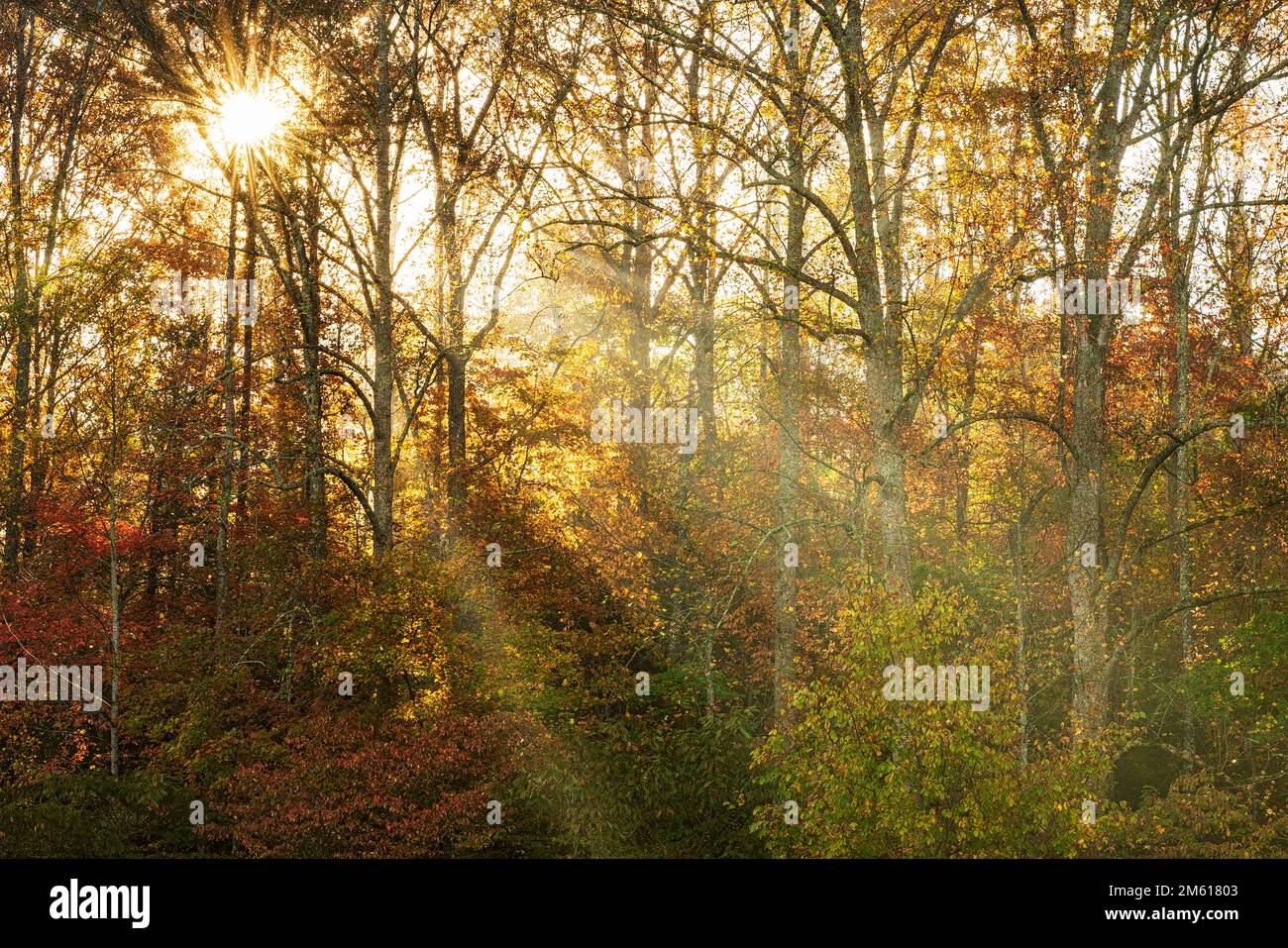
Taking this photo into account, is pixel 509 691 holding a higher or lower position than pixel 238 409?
lower

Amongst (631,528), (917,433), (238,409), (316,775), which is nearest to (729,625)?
(631,528)

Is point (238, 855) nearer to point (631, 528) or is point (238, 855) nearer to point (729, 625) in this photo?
point (631, 528)

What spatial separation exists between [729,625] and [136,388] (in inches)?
457

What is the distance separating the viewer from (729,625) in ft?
68.1

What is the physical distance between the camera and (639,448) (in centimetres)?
2047

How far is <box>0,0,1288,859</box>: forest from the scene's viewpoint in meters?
13.5
